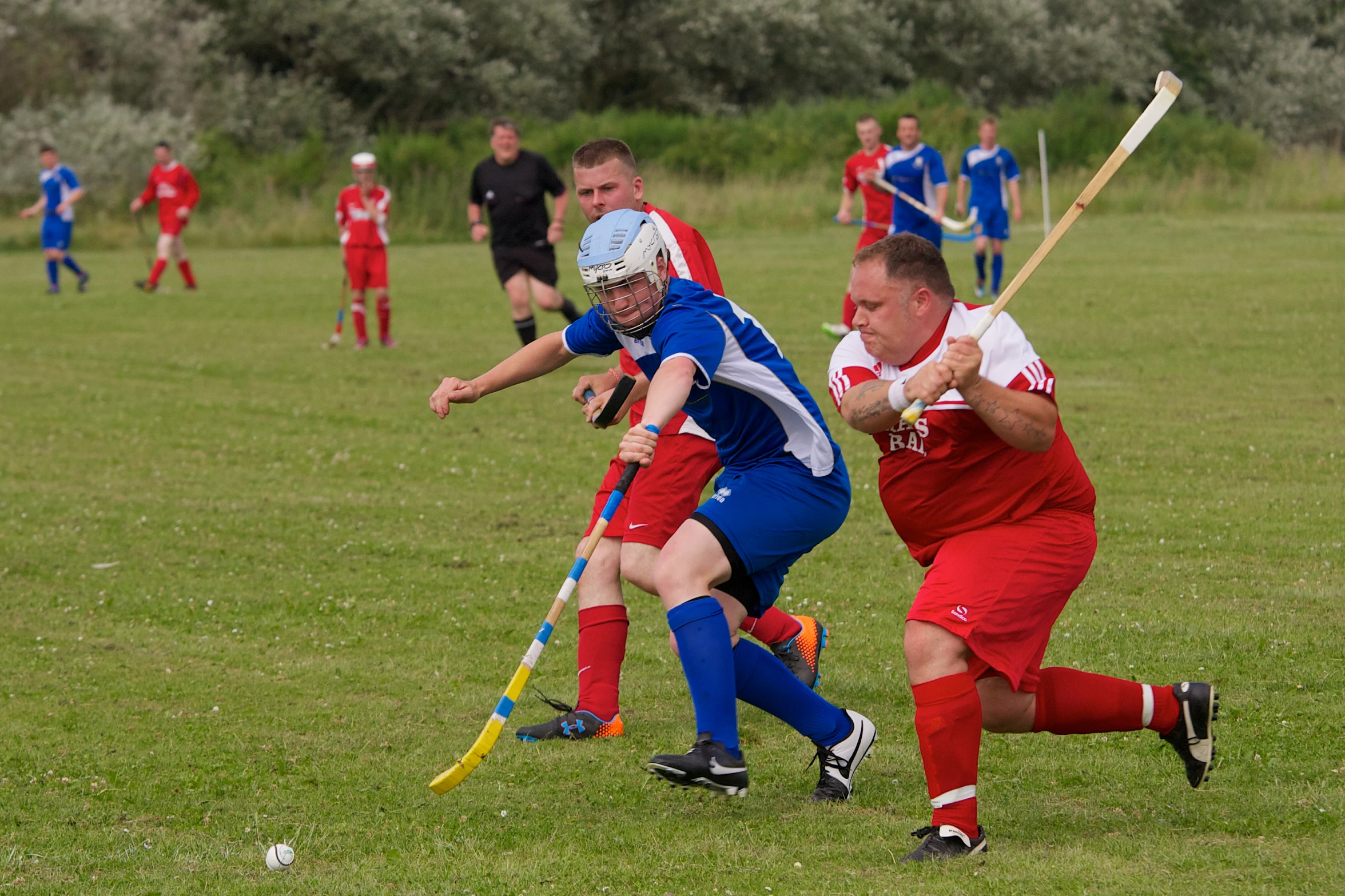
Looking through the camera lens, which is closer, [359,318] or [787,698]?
[787,698]

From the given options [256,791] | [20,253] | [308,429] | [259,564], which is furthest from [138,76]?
[256,791]

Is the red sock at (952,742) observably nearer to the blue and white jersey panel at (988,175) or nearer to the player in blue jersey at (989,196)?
the player in blue jersey at (989,196)

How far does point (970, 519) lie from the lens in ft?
14.6

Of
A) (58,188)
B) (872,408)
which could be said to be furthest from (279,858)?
(58,188)

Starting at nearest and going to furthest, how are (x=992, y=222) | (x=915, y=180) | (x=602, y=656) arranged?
(x=602, y=656), (x=915, y=180), (x=992, y=222)

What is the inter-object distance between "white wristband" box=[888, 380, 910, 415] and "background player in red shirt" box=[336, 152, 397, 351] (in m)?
12.9

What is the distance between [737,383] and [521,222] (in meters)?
10.2

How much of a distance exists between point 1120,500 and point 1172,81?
16.0 ft

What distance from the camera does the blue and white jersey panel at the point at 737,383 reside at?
480cm

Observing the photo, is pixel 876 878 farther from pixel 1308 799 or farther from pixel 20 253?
pixel 20 253

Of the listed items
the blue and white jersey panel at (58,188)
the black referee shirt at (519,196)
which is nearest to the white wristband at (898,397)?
the black referee shirt at (519,196)

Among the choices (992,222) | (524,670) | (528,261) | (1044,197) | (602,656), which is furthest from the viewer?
(1044,197)

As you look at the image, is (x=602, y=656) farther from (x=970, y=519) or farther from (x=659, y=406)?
(x=970, y=519)

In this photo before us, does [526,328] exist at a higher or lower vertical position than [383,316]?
higher
